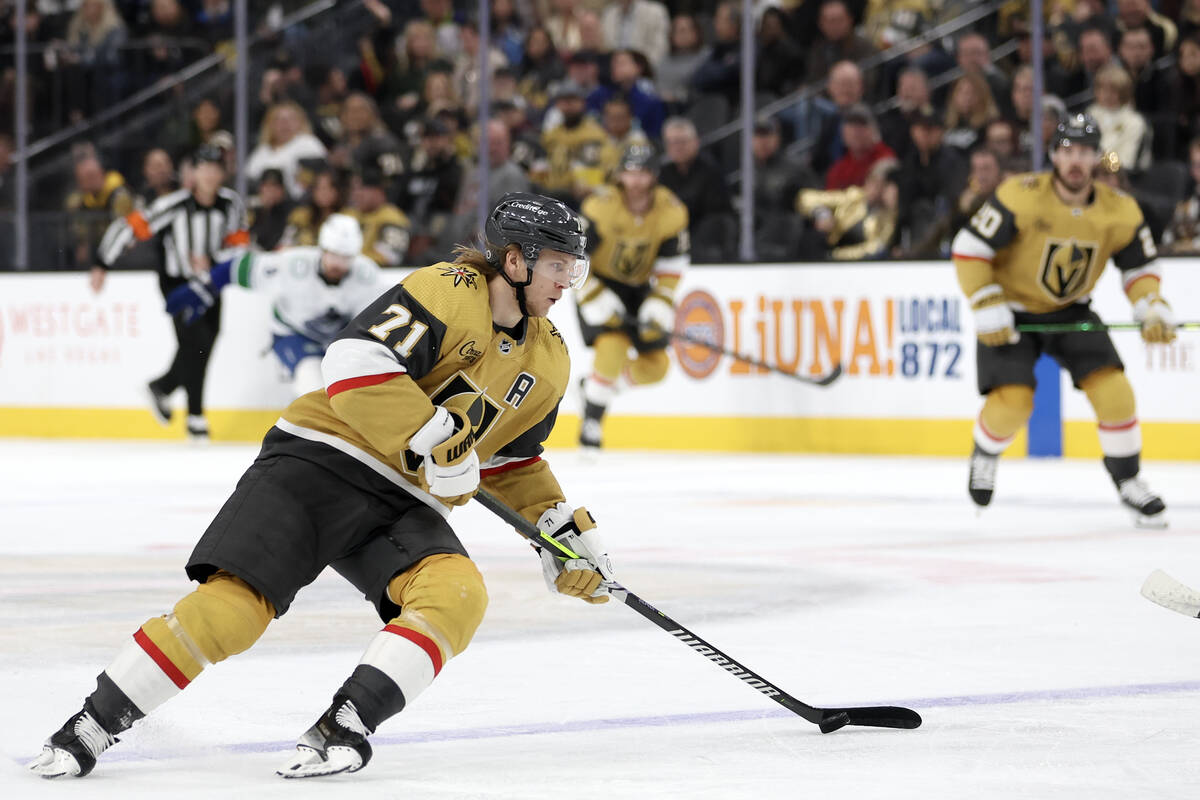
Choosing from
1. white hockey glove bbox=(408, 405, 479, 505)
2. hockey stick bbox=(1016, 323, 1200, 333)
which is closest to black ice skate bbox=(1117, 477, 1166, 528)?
hockey stick bbox=(1016, 323, 1200, 333)

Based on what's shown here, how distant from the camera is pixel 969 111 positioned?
9766mm

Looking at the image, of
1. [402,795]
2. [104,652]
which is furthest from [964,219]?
[402,795]

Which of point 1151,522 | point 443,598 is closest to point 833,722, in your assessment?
point 443,598

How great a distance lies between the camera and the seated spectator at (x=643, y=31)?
11703 millimetres

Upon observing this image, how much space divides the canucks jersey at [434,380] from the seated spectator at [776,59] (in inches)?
306

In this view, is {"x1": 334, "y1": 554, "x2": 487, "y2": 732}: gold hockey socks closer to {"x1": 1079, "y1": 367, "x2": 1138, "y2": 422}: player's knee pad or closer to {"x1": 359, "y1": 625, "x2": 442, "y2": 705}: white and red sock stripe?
{"x1": 359, "y1": 625, "x2": 442, "y2": 705}: white and red sock stripe

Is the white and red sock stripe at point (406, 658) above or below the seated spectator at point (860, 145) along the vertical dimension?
below

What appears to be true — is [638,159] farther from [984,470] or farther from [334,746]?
[334,746]

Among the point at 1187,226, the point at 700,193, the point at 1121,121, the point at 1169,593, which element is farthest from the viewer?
the point at 700,193

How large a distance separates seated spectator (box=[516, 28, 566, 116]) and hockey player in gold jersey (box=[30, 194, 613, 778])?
8.70 meters

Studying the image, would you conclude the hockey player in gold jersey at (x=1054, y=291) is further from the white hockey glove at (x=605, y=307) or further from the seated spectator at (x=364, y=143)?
the seated spectator at (x=364, y=143)

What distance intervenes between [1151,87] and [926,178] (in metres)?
1.13

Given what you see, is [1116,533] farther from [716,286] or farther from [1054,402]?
[716,286]

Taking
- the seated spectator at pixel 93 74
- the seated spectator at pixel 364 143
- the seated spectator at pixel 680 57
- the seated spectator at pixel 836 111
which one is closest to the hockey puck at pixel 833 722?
the seated spectator at pixel 836 111
